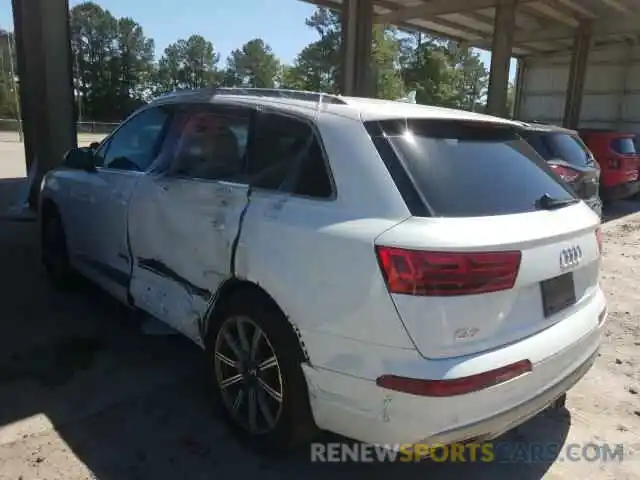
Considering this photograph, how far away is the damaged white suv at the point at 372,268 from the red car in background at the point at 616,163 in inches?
369

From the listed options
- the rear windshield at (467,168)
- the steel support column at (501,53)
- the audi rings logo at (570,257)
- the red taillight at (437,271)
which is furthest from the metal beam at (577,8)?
the red taillight at (437,271)

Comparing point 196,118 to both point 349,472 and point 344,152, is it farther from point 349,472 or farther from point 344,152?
point 349,472

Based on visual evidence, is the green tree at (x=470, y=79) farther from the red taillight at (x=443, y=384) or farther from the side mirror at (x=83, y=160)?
the red taillight at (x=443, y=384)

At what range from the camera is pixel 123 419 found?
2914mm

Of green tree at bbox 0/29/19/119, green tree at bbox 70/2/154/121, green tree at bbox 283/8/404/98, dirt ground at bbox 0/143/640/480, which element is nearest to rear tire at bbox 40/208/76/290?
dirt ground at bbox 0/143/640/480

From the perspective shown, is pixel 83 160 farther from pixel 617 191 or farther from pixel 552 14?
pixel 552 14

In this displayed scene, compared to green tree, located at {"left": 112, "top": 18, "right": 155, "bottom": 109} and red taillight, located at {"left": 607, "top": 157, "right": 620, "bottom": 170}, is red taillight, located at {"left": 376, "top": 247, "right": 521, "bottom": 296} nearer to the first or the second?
red taillight, located at {"left": 607, "top": 157, "right": 620, "bottom": 170}

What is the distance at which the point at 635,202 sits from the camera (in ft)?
43.0

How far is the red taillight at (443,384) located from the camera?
1986mm

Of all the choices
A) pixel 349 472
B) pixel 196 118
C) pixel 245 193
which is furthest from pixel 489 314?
pixel 196 118

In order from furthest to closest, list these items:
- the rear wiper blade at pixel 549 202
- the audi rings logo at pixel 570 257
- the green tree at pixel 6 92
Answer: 1. the green tree at pixel 6 92
2. the rear wiper blade at pixel 549 202
3. the audi rings logo at pixel 570 257

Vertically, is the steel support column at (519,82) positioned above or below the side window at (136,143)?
above

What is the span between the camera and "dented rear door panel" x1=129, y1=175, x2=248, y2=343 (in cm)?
274

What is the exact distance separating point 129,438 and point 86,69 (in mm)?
72388
